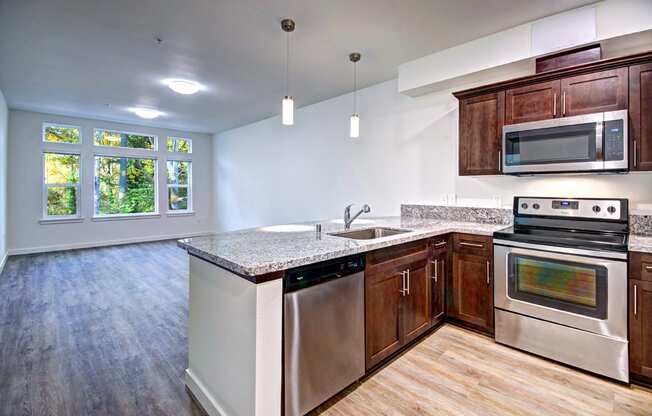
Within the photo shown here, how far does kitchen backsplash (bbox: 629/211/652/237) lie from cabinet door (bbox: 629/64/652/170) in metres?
0.43

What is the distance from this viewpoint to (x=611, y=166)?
2242 mm

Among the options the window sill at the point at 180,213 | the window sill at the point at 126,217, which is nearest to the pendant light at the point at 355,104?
the window sill at the point at 180,213

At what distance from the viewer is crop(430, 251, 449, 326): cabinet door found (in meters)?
2.70

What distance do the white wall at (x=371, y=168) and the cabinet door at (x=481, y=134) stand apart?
34 centimetres

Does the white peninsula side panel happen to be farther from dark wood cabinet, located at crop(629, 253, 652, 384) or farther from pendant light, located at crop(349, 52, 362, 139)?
dark wood cabinet, located at crop(629, 253, 652, 384)

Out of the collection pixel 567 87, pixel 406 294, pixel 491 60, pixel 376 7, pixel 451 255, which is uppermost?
pixel 376 7

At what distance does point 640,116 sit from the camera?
2.18 m

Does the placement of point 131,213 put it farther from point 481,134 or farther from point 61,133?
point 481,134

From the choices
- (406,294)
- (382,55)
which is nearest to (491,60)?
(382,55)

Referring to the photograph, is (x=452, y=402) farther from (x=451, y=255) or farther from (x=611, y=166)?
(x=611, y=166)

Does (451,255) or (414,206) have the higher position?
(414,206)

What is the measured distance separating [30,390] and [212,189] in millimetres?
6785

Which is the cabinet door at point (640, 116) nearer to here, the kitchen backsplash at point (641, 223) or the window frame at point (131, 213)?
the kitchen backsplash at point (641, 223)

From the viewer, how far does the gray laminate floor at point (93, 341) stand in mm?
1915
